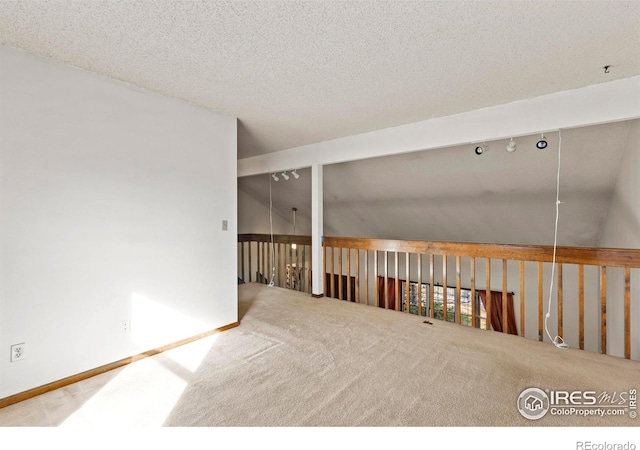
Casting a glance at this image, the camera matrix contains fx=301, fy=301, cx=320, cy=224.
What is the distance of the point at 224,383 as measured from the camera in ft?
6.76

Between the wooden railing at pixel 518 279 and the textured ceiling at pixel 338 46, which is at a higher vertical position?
the textured ceiling at pixel 338 46

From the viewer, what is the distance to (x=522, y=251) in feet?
9.67

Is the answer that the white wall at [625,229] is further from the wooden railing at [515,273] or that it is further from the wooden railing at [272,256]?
the wooden railing at [272,256]

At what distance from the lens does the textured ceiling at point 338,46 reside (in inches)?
62.7

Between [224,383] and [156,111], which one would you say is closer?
[224,383]

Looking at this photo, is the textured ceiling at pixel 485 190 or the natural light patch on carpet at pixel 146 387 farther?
the textured ceiling at pixel 485 190

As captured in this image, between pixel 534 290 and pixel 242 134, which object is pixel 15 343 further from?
pixel 534 290

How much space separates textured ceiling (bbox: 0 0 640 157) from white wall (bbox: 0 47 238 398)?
26 centimetres

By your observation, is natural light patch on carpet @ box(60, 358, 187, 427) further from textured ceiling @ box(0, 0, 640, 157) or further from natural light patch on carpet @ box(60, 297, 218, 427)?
textured ceiling @ box(0, 0, 640, 157)

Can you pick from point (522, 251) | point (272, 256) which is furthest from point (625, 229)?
point (272, 256)

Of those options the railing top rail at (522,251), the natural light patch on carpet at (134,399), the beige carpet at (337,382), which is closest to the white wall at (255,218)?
the railing top rail at (522,251)

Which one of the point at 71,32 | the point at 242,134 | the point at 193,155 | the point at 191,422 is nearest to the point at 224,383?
the point at 191,422

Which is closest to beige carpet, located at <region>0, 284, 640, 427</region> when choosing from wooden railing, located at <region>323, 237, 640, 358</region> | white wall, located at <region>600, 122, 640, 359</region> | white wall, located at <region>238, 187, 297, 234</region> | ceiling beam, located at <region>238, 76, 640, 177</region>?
wooden railing, located at <region>323, 237, 640, 358</region>

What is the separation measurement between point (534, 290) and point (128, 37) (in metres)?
6.59
